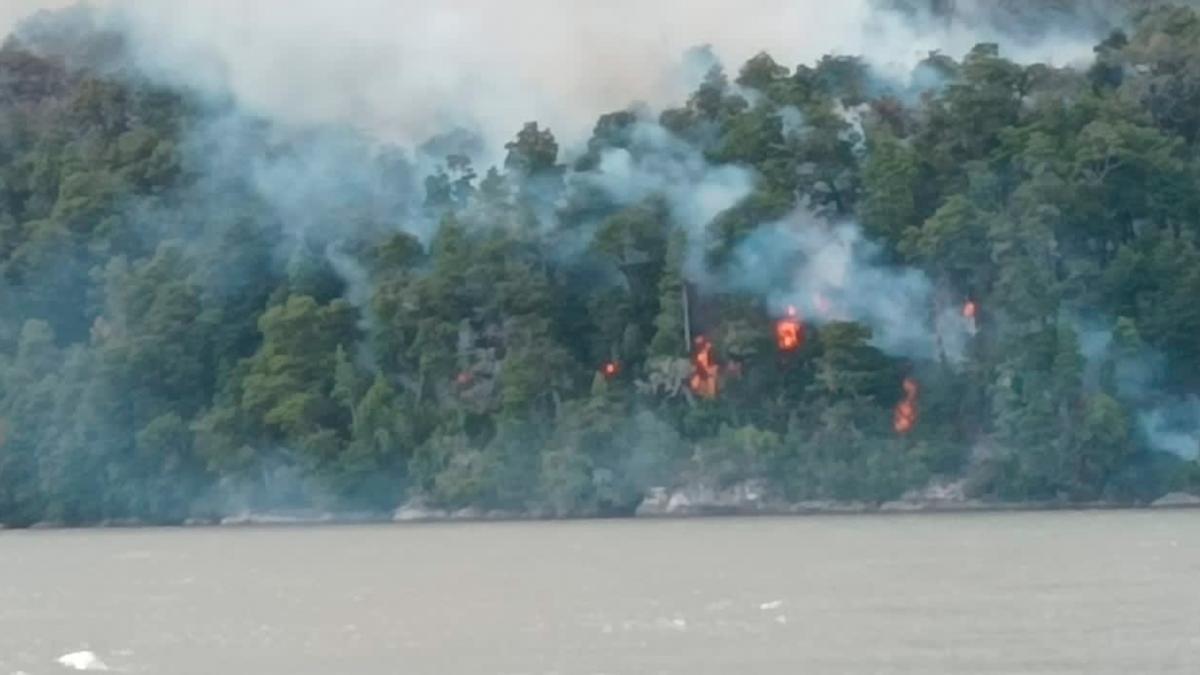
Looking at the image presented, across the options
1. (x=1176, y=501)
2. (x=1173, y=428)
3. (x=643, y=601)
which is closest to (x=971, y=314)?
(x=1173, y=428)

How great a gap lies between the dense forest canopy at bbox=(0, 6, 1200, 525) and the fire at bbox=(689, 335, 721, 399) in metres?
0.12

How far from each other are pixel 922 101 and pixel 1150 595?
57.6 meters

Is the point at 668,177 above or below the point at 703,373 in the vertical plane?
above

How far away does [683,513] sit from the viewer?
369 feet

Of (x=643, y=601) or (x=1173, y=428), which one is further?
(x=1173, y=428)

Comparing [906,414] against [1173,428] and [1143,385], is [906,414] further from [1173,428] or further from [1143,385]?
[1173,428]

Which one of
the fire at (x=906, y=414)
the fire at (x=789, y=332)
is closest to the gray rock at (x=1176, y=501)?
the fire at (x=906, y=414)

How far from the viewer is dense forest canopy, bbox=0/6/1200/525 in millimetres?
112938

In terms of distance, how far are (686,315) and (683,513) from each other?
24.5ft

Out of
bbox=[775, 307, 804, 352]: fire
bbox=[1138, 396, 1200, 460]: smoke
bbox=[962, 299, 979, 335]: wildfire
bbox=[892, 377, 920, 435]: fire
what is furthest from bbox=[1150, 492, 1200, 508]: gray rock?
bbox=[775, 307, 804, 352]: fire

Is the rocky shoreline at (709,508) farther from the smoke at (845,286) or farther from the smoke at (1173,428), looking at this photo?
the smoke at (845,286)

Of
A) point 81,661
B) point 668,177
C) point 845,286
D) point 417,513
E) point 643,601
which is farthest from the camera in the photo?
point 668,177

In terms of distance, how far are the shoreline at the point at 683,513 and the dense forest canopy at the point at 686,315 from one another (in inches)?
17.8

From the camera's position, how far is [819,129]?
12044cm
